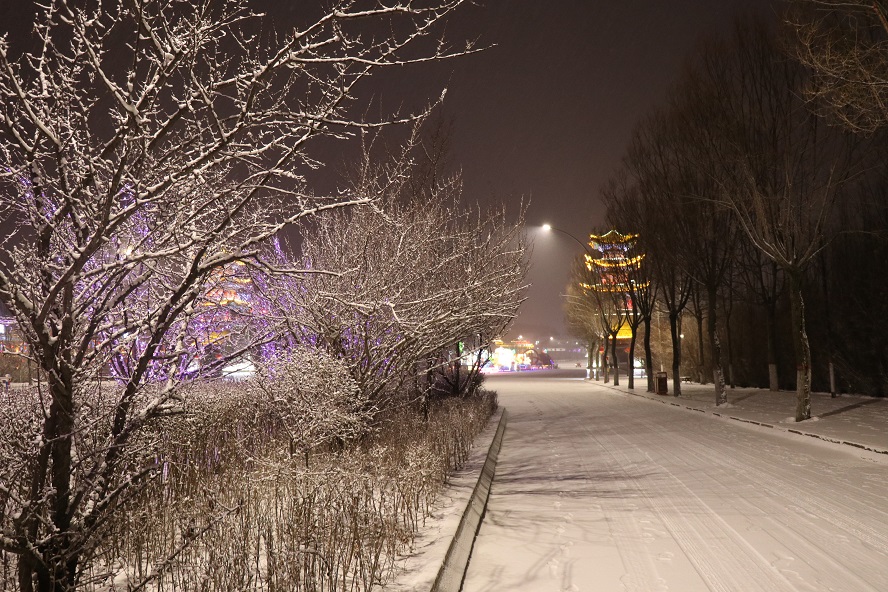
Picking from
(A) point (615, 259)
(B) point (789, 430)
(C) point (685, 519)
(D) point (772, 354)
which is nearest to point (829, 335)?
(D) point (772, 354)

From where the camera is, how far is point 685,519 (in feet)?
25.1

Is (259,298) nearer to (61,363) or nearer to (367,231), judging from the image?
(367,231)

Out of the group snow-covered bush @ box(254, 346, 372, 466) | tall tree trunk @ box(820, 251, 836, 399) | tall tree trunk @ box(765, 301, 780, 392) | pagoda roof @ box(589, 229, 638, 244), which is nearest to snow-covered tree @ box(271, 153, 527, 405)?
snow-covered bush @ box(254, 346, 372, 466)

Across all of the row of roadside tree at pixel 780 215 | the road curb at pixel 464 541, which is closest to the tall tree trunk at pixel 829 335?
the row of roadside tree at pixel 780 215

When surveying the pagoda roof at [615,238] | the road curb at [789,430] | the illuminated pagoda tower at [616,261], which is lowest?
the road curb at [789,430]

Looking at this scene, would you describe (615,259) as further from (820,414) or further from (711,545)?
(711,545)

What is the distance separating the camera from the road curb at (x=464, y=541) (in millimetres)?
5406

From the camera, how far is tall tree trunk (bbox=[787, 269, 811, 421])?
16938 mm

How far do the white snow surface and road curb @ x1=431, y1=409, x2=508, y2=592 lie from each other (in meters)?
0.10

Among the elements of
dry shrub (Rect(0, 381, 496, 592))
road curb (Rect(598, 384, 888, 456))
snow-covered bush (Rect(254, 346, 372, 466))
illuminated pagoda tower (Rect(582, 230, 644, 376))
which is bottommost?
road curb (Rect(598, 384, 888, 456))

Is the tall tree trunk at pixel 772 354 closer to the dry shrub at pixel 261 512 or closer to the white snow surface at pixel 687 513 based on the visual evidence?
the white snow surface at pixel 687 513

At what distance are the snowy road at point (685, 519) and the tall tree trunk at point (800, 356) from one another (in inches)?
111

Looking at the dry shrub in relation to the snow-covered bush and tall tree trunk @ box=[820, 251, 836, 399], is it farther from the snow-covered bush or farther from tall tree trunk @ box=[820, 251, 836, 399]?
tall tree trunk @ box=[820, 251, 836, 399]

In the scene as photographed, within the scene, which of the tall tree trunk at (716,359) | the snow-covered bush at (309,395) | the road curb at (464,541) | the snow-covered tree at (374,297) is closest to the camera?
the road curb at (464,541)
